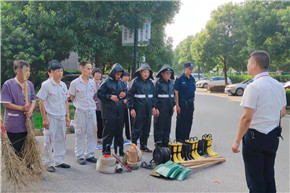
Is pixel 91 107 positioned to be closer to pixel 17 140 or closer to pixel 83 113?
pixel 83 113

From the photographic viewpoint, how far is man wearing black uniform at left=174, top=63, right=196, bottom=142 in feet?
23.0

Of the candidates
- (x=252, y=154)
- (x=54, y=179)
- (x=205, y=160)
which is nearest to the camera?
(x=252, y=154)

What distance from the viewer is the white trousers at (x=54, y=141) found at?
518 cm

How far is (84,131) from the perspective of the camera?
5.86m

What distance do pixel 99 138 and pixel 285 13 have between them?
13375 mm

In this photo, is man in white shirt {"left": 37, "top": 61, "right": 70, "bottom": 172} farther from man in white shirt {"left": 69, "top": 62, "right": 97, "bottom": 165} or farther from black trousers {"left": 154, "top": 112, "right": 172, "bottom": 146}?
black trousers {"left": 154, "top": 112, "right": 172, "bottom": 146}

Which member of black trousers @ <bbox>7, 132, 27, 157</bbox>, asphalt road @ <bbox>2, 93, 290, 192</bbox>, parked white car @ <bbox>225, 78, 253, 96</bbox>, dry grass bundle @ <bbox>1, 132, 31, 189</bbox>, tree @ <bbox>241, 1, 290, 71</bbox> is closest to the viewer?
dry grass bundle @ <bbox>1, 132, 31, 189</bbox>

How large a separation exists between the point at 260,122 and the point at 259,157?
1.36ft

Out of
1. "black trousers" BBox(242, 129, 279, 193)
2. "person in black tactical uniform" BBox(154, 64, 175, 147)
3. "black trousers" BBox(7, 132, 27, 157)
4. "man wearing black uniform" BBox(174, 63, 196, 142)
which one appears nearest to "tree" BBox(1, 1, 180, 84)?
"man wearing black uniform" BBox(174, 63, 196, 142)

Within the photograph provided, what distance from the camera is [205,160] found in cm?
564

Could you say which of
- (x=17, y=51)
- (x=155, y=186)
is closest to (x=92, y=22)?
(x=17, y=51)

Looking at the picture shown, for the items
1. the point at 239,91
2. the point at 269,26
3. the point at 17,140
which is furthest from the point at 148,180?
the point at 239,91

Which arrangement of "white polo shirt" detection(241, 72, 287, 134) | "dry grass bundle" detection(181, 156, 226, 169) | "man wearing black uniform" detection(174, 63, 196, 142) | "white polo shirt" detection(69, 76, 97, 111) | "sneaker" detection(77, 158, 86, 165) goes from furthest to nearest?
"man wearing black uniform" detection(174, 63, 196, 142) < "white polo shirt" detection(69, 76, 97, 111) < "sneaker" detection(77, 158, 86, 165) < "dry grass bundle" detection(181, 156, 226, 169) < "white polo shirt" detection(241, 72, 287, 134)

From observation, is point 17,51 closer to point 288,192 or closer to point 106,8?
point 106,8
